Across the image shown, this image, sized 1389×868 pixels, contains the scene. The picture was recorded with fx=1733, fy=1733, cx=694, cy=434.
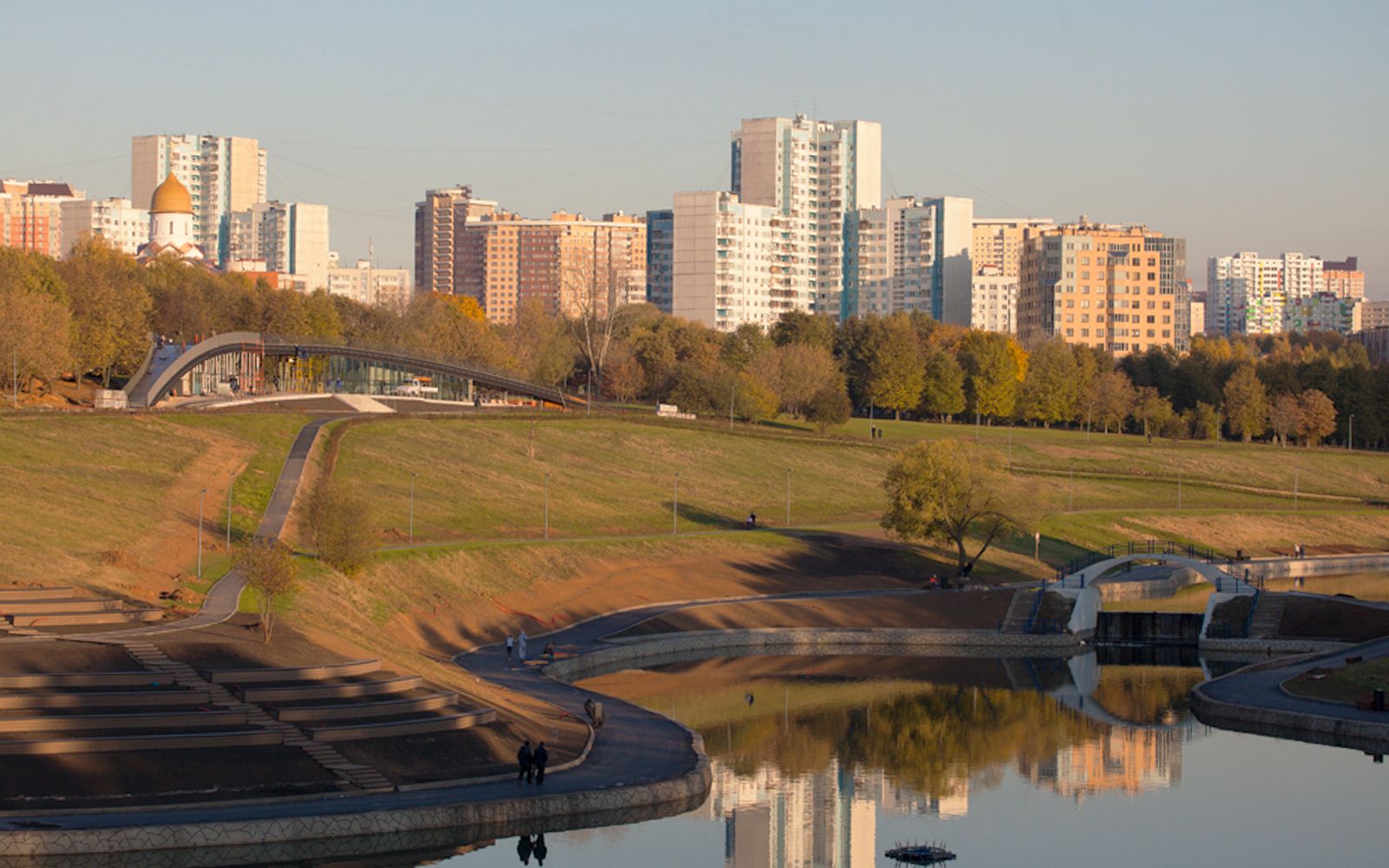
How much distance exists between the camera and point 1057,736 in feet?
211

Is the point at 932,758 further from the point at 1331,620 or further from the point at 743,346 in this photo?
the point at 743,346

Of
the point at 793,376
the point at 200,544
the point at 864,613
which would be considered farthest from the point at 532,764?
the point at 793,376

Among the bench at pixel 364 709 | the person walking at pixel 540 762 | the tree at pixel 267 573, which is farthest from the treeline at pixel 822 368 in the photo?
the person walking at pixel 540 762

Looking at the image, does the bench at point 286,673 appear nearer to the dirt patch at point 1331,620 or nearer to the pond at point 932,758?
the pond at point 932,758

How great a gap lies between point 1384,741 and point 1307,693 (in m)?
6.31

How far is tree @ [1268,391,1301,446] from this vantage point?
18050 cm

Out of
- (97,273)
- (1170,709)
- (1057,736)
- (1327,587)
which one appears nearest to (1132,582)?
(1327,587)

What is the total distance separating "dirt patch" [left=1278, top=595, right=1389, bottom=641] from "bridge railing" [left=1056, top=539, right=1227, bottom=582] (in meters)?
16.4

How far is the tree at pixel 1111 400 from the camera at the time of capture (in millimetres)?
183625

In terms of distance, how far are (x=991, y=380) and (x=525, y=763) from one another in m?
141

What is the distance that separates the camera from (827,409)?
150500 millimetres

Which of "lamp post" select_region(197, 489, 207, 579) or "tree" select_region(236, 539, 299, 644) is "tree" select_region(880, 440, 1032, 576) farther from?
"tree" select_region(236, 539, 299, 644)

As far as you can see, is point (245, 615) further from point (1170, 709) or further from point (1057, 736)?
point (1170, 709)

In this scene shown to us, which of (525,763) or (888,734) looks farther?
(888,734)
